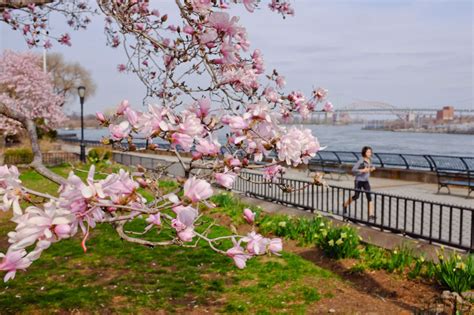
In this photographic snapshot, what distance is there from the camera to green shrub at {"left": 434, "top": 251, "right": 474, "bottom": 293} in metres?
5.40

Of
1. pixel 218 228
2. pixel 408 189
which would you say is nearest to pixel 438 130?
pixel 408 189

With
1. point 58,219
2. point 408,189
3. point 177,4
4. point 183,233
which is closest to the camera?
point 58,219

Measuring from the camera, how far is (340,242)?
22.8 ft

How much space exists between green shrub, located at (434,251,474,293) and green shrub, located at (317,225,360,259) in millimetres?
1495

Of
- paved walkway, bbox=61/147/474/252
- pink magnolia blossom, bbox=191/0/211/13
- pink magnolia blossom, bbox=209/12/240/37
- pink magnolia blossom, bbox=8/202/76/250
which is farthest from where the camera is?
paved walkway, bbox=61/147/474/252

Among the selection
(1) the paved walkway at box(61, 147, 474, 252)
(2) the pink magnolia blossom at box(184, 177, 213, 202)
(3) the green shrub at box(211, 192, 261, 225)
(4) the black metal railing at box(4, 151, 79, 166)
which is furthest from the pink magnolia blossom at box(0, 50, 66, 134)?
(2) the pink magnolia blossom at box(184, 177, 213, 202)

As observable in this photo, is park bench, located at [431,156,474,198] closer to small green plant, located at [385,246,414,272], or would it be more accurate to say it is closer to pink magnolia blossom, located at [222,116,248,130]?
small green plant, located at [385,246,414,272]

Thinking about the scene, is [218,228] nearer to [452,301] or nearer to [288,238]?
[288,238]

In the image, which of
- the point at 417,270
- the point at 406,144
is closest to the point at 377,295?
the point at 417,270

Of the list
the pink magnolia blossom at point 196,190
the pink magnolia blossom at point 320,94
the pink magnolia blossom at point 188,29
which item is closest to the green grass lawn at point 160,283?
the pink magnolia blossom at point 320,94

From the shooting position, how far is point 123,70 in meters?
6.57

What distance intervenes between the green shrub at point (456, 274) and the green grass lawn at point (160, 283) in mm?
1396

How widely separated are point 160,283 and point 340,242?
2753 millimetres

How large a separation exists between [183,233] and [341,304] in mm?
3513
